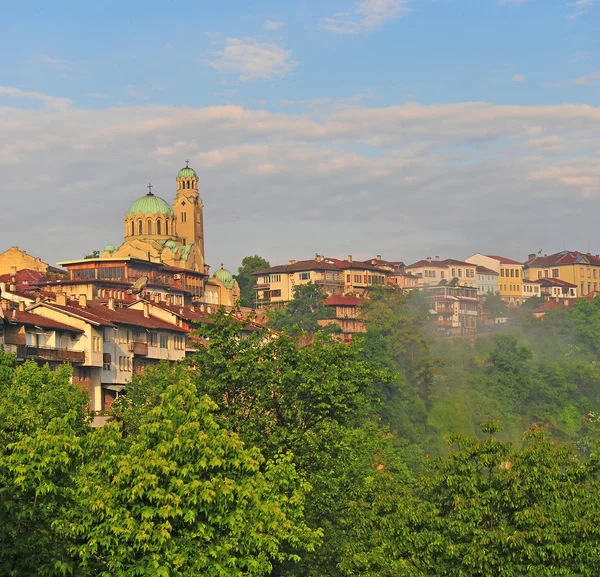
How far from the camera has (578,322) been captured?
177125 mm

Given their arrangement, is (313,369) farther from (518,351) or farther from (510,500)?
(518,351)

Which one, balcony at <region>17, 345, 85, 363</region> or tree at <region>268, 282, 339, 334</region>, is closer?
balcony at <region>17, 345, 85, 363</region>

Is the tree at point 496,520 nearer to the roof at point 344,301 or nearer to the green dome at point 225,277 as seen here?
the roof at point 344,301

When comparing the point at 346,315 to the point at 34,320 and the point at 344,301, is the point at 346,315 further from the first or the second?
the point at 34,320

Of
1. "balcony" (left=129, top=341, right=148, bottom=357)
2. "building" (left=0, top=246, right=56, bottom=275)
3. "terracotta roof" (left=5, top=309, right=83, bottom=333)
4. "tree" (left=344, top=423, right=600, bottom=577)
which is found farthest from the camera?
"building" (left=0, top=246, right=56, bottom=275)

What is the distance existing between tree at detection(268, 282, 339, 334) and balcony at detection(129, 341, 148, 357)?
66.1 m

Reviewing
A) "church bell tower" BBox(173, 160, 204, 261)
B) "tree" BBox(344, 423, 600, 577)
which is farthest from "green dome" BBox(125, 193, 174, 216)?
"tree" BBox(344, 423, 600, 577)

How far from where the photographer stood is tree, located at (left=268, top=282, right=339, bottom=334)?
147 metres

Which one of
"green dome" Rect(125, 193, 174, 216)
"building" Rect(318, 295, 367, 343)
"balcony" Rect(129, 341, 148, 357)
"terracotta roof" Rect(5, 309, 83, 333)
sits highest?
"green dome" Rect(125, 193, 174, 216)

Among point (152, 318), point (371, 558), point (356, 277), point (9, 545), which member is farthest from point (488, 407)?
point (9, 545)

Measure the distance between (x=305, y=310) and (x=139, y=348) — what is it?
7541 cm

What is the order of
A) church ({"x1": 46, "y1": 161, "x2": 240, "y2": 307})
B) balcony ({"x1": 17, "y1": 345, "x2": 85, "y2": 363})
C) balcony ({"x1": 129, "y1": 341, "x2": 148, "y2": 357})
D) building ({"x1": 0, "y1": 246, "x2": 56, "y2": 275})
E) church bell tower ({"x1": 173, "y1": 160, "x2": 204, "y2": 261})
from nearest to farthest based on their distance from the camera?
balcony ({"x1": 17, "y1": 345, "x2": 85, "y2": 363}) < balcony ({"x1": 129, "y1": 341, "x2": 148, "y2": 357}) < church ({"x1": 46, "y1": 161, "x2": 240, "y2": 307}) < building ({"x1": 0, "y1": 246, "x2": 56, "y2": 275}) < church bell tower ({"x1": 173, "y1": 160, "x2": 204, "y2": 261})

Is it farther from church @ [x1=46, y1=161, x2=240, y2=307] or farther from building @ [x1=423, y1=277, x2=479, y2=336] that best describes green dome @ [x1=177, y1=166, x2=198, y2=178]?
building @ [x1=423, y1=277, x2=479, y2=336]

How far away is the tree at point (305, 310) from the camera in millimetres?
147375
